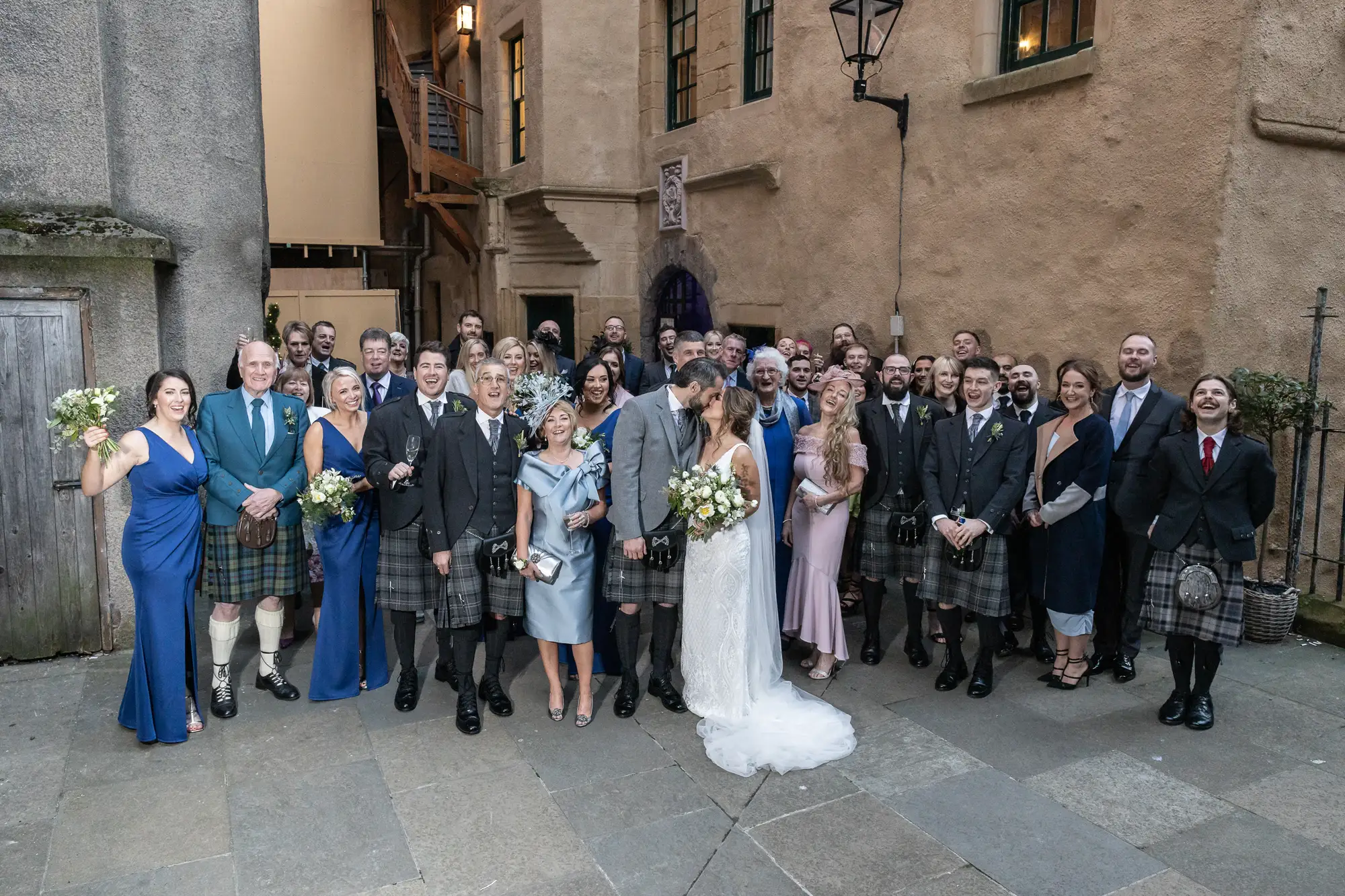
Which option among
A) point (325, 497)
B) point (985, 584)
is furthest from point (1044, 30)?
point (325, 497)

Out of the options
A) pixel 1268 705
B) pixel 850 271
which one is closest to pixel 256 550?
pixel 1268 705

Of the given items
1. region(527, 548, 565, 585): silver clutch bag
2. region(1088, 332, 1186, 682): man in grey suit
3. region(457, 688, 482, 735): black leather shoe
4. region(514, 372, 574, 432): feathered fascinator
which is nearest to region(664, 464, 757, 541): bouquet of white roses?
region(527, 548, 565, 585): silver clutch bag

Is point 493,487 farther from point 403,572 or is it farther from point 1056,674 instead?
point 1056,674

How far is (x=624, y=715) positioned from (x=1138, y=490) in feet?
10.8

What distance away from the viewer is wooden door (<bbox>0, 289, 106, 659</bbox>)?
5.91 metres

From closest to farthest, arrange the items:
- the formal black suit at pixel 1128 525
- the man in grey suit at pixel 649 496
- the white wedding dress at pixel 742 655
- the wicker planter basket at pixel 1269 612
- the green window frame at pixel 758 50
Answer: the white wedding dress at pixel 742 655 → the man in grey suit at pixel 649 496 → the formal black suit at pixel 1128 525 → the wicker planter basket at pixel 1269 612 → the green window frame at pixel 758 50

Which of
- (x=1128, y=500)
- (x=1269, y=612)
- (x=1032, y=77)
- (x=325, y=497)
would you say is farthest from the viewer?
(x=1032, y=77)

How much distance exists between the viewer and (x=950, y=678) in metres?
5.90

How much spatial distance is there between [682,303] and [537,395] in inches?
332

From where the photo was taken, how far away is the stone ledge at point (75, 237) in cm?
586

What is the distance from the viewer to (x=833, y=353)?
325 inches

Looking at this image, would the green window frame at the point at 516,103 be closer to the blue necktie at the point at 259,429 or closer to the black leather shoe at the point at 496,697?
the blue necktie at the point at 259,429

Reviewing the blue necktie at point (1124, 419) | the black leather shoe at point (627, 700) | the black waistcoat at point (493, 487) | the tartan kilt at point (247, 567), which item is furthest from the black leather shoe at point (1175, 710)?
the tartan kilt at point (247, 567)

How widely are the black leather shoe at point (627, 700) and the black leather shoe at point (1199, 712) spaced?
10.0 ft
